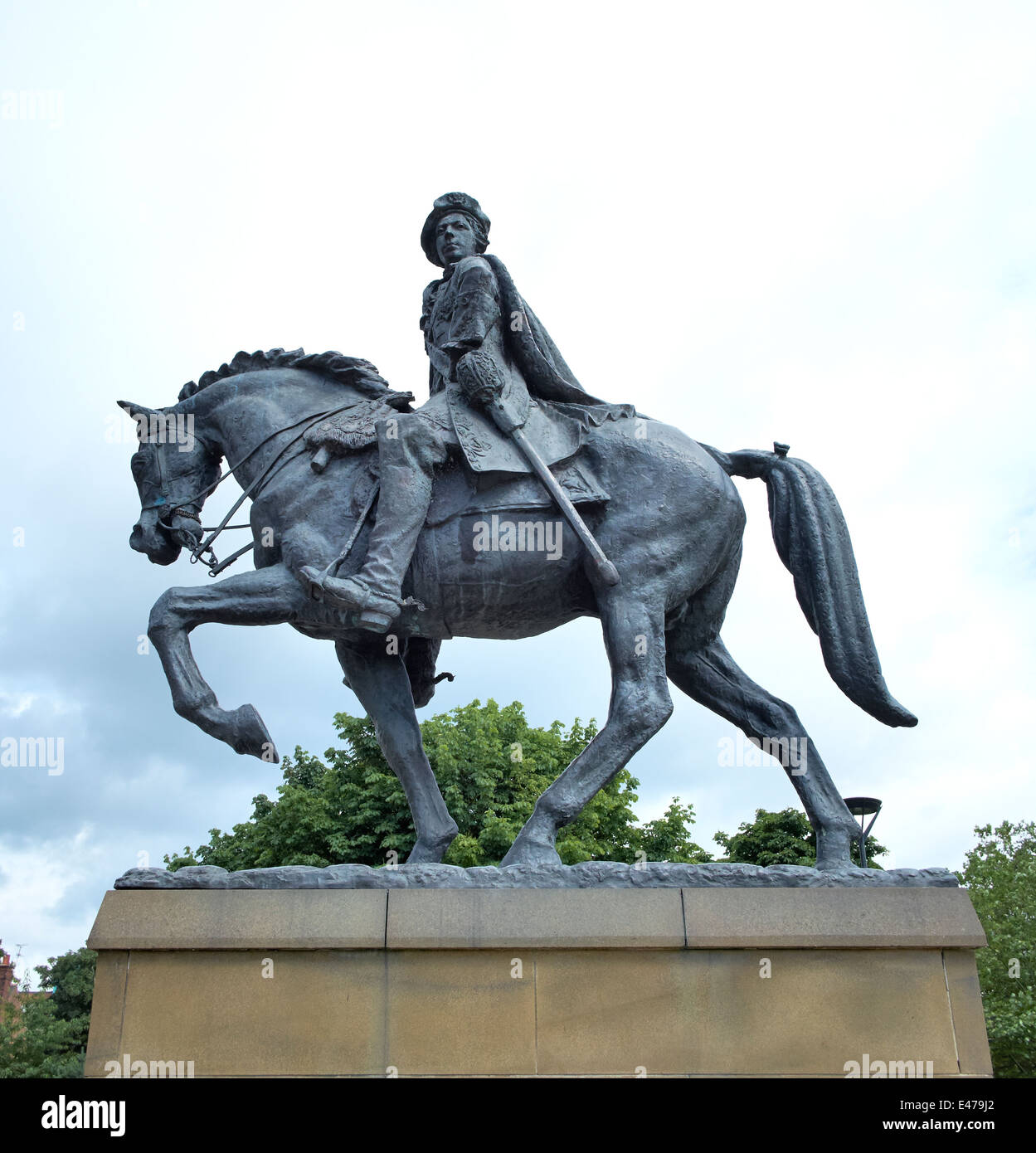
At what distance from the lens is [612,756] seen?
6.83m

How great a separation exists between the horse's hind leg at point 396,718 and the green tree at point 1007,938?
45.1 ft

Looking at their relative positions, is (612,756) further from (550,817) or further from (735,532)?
(735,532)

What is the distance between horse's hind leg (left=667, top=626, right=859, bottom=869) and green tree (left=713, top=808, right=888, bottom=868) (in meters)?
21.5

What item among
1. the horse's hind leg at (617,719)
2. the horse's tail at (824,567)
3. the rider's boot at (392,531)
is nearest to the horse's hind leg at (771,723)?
the horse's tail at (824,567)

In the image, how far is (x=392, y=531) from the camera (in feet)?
22.9

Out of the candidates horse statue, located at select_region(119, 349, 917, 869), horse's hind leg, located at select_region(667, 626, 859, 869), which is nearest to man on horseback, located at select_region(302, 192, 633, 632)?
horse statue, located at select_region(119, 349, 917, 869)

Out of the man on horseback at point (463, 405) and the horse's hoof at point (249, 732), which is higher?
the man on horseback at point (463, 405)

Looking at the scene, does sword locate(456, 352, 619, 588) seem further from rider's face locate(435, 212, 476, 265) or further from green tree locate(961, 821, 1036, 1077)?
green tree locate(961, 821, 1036, 1077)

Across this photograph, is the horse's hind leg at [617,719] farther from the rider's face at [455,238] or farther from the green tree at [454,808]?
the green tree at [454,808]

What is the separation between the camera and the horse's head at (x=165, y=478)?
317 inches

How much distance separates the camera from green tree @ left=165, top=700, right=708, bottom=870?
2278 cm
